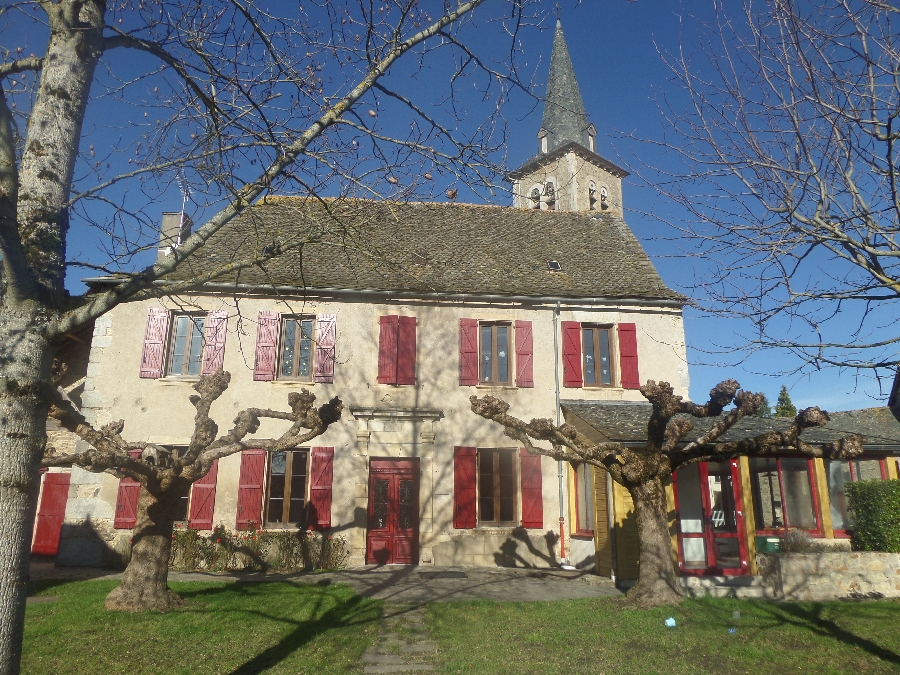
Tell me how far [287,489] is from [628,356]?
7.85 m

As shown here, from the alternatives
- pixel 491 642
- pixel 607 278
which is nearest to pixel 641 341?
pixel 607 278

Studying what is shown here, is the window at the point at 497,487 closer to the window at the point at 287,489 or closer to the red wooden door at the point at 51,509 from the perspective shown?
the window at the point at 287,489

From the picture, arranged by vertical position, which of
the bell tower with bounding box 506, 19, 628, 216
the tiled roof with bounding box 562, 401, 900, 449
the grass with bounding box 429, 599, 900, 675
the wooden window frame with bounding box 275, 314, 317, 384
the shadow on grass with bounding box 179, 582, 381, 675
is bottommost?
the grass with bounding box 429, 599, 900, 675

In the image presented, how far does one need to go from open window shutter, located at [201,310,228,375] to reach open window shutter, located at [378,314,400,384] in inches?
126

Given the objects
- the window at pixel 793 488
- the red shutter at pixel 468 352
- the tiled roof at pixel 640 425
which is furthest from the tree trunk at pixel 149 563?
the window at pixel 793 488

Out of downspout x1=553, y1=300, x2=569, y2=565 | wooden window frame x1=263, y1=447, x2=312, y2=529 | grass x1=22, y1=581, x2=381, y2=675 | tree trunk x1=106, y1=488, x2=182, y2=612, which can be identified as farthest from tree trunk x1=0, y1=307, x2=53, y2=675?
downspout x1=553, y1=300, x2=569, y2=565

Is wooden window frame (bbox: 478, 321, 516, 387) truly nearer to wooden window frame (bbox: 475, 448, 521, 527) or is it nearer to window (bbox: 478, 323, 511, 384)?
A: window (bbox: 478, 323, 511, 384)

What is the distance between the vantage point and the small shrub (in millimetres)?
10305

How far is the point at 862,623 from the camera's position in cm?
755

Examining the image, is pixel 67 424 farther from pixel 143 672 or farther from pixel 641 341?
pixel 641 341

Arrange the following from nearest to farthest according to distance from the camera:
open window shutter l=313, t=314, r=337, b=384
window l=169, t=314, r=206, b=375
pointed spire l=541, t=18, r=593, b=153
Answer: window l=169, t=314, r=206, b=375
open window shutter l=313, t=314, r=337, b=384
pointed spire l=541, t=18, r=593, b=153

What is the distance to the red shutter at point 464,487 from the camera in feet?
39.6

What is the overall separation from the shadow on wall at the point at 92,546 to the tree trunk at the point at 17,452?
30.5 feet

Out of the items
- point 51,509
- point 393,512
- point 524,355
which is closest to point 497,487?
point 393,512
